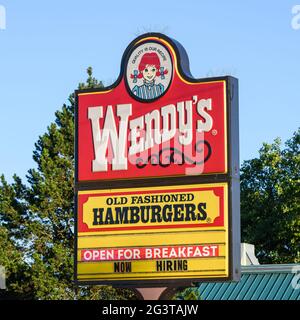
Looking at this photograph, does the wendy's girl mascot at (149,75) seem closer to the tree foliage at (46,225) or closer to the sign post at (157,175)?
the sign post at (157,175)

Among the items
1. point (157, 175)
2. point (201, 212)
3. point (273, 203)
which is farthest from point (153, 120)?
point (273, 203)

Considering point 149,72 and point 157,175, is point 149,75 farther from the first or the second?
point 157,175

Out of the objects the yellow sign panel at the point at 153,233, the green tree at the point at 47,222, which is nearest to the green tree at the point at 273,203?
the green tree at the point at 47,222

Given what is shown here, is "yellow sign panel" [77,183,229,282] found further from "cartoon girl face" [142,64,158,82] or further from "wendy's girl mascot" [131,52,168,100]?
"cartoon girl face" [142,64,158,82]

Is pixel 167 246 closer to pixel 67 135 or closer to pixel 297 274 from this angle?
pixel 297 274

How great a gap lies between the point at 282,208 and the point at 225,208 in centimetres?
5181

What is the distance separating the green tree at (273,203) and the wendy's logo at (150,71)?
49144 millimetres

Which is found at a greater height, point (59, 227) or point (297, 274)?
point (59, 227)

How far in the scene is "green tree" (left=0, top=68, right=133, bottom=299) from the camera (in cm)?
4684

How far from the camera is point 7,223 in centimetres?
5034

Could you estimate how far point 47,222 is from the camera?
4950 cm
